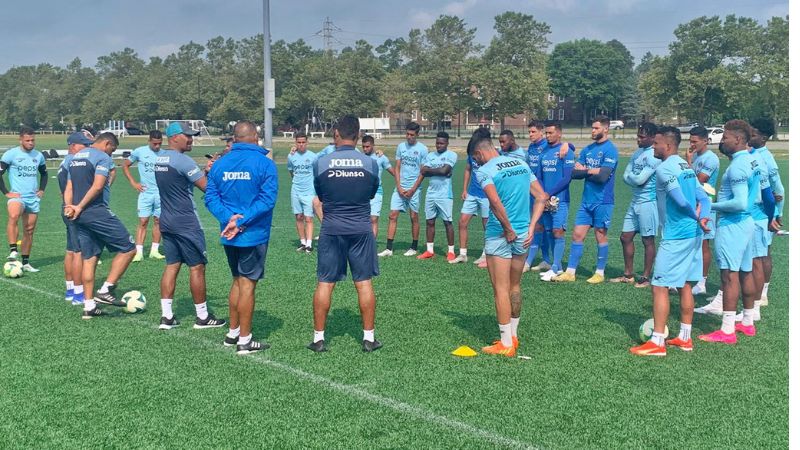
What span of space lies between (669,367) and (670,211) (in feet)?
5.48

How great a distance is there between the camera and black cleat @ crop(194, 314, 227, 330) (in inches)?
317

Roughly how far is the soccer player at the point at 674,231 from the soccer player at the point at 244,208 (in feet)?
13.8

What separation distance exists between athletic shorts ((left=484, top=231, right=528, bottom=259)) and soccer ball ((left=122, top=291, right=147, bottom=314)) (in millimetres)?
4808

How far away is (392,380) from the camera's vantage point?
629cm

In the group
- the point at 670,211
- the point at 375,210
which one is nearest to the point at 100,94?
the point at 375,210

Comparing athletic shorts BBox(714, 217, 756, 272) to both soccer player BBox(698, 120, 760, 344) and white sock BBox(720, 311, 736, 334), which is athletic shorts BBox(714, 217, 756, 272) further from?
white sock BBox(720, 311, 736, 334)

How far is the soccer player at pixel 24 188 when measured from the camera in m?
11.4

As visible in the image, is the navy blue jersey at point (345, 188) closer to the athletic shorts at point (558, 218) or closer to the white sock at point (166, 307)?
the white sock at point (166, 307)

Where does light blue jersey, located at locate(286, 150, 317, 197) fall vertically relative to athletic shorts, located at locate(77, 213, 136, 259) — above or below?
above

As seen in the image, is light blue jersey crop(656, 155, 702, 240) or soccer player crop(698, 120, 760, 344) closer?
light blue jersey crop(656, 155, 702, 240)

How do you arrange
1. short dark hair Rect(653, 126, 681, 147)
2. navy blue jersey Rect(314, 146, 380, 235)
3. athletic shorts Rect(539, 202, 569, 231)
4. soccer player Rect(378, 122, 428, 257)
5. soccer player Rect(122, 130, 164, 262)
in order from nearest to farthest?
navy blue jersey Rect(314, 146, 380, 235) → short dark hair Rect(653, 126, 681, 147) → athletic shorts Rect(539, 202, 569, 231) → soccer player Rect(122, 130, 164, 262) → soccer player Rect(378, 122, 428, 257)

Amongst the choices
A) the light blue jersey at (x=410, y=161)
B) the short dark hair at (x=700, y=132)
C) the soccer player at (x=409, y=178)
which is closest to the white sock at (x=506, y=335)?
the short dark hair at (x=700, y=132)

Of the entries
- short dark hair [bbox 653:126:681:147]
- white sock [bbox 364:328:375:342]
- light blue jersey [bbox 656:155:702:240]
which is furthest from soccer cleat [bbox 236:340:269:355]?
short dark hair [bbox 653:126:681:147]

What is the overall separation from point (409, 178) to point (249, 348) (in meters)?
6.31
